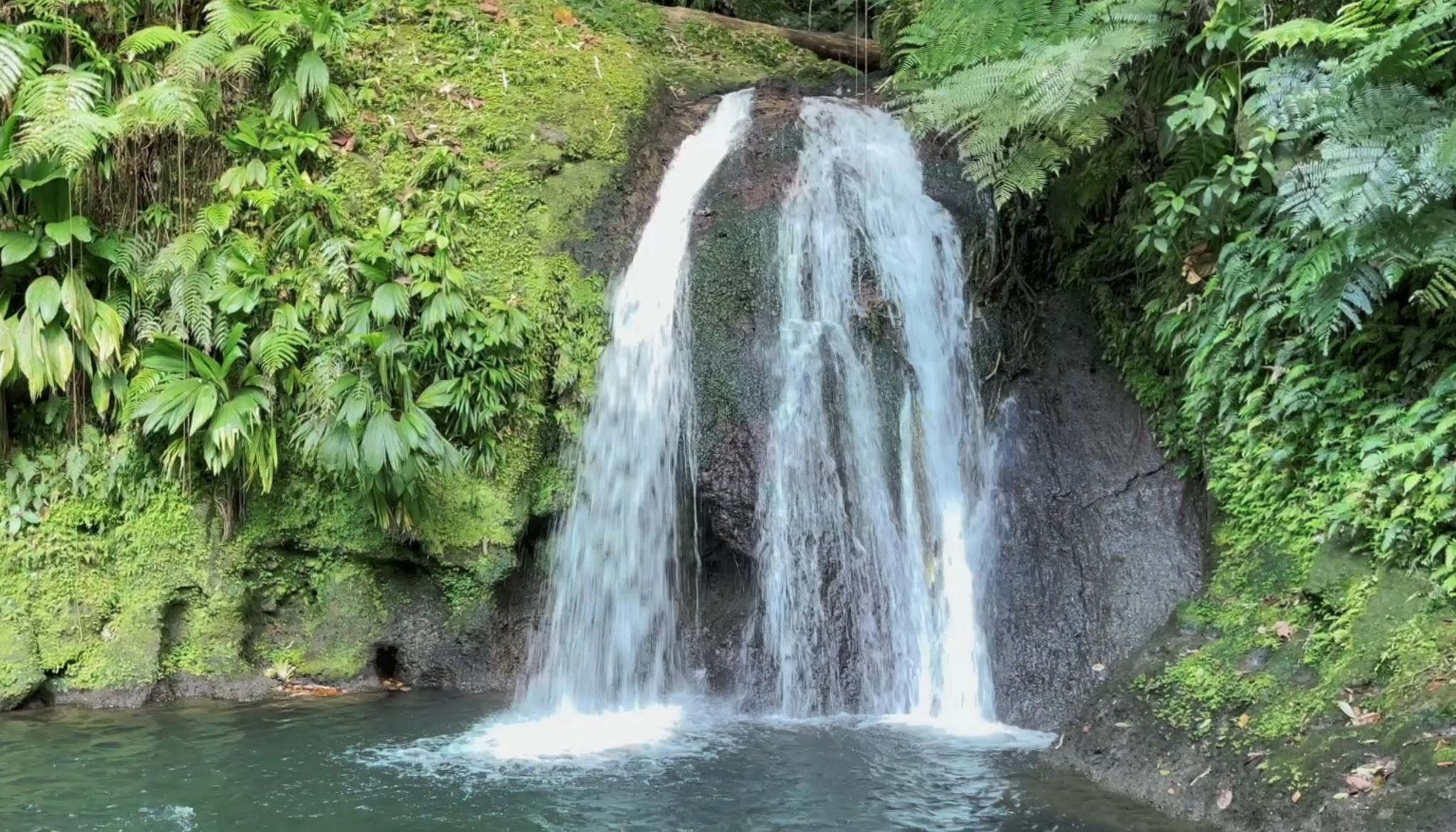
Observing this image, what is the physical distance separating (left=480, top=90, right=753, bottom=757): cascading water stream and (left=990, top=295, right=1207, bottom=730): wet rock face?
2321 millimetres

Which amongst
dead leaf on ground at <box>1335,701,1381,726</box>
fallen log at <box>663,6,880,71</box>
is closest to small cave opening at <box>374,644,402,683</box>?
dead leaf on ground at <box>1335,701,1381,726</box>

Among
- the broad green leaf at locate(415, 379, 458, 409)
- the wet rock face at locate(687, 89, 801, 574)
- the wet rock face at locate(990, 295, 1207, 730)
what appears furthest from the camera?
the wet rock face at locate(687, 89, 801, 574)

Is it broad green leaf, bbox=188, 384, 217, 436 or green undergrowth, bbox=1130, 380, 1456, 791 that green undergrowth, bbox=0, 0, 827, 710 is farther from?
green undergrowth, bbox=1130, 380, 1456, 791

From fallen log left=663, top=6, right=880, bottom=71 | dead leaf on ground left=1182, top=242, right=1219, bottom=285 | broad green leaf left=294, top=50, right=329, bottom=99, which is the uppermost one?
fallen log left=663, top=6, right=880, bottom=71

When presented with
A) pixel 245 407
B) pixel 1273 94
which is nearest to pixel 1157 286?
pixel 1273 94

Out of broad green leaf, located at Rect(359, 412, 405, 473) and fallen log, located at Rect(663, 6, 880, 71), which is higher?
fallen log, located at Rect(663, 6, 880, 71)

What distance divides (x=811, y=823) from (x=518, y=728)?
2.37 meters

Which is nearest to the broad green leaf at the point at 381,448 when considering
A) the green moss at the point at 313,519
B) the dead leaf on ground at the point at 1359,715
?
the green moss at the point at 313,519

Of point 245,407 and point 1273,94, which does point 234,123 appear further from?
point 1273,94

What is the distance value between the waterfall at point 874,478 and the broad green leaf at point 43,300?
191 inches

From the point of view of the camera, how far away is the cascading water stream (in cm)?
716

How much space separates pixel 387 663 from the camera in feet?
25.0

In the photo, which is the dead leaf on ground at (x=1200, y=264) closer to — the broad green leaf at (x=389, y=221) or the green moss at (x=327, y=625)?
the broad green leaf at (x=389, y=221)

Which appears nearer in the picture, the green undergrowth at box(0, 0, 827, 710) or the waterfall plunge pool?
the waterfall plunge pool
